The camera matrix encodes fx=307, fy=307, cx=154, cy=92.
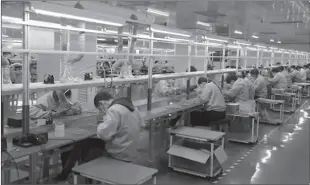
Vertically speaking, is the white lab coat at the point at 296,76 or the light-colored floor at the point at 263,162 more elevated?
the white lab coat at the point at 296,76

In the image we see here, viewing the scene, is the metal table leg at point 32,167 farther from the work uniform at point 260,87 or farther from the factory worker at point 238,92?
the work uniform at point 260,87

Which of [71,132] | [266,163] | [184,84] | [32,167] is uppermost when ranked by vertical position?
[184,84]

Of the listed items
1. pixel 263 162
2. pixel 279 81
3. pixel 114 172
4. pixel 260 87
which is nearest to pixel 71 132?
pixel 114 172

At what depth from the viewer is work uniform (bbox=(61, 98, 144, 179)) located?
2.69 metres

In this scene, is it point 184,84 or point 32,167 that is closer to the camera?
point 32,167

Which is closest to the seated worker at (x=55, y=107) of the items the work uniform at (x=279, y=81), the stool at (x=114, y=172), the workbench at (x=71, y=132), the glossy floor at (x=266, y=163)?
the workbench at (x=71, y=132)

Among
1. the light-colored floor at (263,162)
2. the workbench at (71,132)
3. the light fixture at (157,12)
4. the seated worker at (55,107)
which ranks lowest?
the light-colored floor at (263,162)

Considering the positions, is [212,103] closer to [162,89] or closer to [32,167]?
[162,89]

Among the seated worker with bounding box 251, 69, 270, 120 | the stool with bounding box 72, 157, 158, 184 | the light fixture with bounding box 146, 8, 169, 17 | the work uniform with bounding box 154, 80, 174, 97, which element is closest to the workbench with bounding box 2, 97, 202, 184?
the stool with bounding box 72, 157, 158, 184

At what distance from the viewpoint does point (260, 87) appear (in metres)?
6.93

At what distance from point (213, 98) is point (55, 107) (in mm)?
2449

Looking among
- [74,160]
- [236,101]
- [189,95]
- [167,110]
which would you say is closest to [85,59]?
[167,110]

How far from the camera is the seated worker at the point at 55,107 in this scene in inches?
130

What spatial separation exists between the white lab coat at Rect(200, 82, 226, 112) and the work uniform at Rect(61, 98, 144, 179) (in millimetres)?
2188
